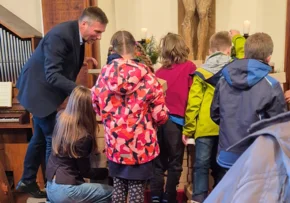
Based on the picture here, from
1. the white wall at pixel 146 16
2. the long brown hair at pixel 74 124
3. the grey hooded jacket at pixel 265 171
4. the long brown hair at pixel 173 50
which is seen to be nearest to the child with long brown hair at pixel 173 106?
the long brown hair at pixel 173 50

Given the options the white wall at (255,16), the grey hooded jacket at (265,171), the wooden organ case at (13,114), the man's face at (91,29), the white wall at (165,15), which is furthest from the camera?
the white wall at (165,15)

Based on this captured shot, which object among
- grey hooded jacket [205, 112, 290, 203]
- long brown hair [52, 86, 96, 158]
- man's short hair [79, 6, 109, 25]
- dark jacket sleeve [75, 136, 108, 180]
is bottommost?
dark jacket sleeve [75, 136, 108, 180]

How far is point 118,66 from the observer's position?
Result: 1.78 meters

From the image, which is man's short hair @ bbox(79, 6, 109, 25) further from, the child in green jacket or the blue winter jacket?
the blue winter jacket

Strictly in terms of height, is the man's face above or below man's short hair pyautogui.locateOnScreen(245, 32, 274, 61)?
Result: above

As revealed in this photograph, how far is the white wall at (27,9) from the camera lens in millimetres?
3467

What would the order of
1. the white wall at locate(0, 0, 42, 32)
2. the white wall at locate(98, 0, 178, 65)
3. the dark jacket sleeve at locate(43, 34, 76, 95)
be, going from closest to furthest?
the dark jacket sleeve at locate(43, 34, 76, 95) < the white wall at locate(0, 0, 42, 32) < the white wall at locate(98, 0, 178, 65)

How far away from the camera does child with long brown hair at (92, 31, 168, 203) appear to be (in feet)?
5.84

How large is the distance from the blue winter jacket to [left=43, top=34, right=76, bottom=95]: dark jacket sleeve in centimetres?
89

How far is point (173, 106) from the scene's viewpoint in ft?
7.57

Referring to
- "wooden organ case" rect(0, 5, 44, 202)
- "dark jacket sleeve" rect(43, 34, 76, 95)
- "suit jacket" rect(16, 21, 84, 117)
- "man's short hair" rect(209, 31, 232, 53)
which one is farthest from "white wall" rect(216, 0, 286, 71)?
"dark jacket sleeve" rect(43, 34, 76, 95)

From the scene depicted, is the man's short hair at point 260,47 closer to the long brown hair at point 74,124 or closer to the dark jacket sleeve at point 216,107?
the dark jacket sleeve at point 216,107

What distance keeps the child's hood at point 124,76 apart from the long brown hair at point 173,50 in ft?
1.60

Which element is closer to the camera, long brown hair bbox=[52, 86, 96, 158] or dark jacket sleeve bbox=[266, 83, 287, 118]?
dark jacket sleeve bbox=[266, 83, 287, 118]
